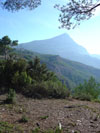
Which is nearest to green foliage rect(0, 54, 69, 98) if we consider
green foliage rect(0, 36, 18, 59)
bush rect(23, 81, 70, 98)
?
bush rect(23, 81, 70, 98)

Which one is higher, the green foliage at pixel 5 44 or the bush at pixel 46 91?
the green foliage at pixel 5 44

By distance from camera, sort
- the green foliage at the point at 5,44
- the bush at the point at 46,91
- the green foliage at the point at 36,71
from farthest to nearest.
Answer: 1. the green foliage at the point at 5,44
2. the green foliage at the point at 36,71
3. the bush at the point at 46,91

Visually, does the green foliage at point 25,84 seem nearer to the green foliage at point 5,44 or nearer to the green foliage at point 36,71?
the green foliage at point 36,71

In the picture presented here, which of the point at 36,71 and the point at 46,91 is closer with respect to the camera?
the point at 46,91

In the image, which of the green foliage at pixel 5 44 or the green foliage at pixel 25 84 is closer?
the green foliage at pixel 25 84

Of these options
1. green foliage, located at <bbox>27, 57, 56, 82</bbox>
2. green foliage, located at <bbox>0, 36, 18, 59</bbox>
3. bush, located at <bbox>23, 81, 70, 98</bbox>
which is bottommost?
bush, located at <bbox>23, 81, 70, 98</bbox>

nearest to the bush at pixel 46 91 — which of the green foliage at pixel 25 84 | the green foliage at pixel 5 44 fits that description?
the green foliage at pixel 25 84

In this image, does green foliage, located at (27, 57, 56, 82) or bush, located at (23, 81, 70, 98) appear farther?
green foliage, located at (27, 57, 56, 82)

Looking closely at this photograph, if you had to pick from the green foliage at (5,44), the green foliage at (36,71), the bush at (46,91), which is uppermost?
the green foliage at (5,44)

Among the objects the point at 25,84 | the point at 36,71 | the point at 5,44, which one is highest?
the point at 5,44

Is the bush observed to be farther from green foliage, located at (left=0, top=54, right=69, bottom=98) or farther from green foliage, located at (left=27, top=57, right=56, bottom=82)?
green foliage, located at (left=27, top=57, right=56, bottom=82)

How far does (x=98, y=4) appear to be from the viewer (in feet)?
15.8

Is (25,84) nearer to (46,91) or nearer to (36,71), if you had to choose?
(46,91)

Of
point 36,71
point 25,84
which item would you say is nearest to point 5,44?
point 36,71
